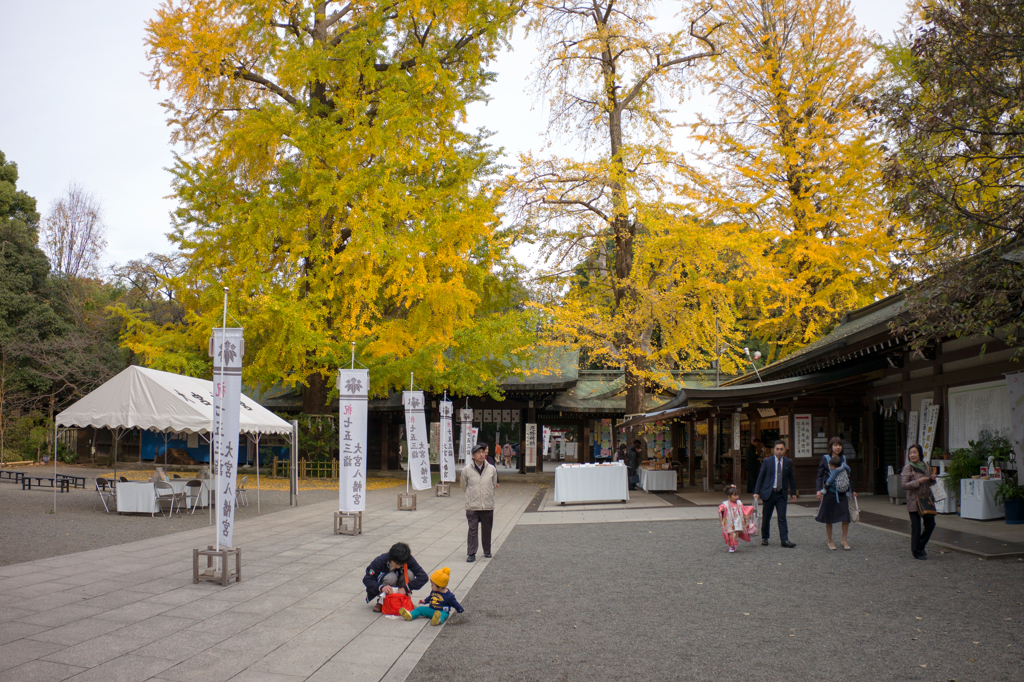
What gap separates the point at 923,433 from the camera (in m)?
13.4

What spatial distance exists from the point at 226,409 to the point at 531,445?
64.7 feet

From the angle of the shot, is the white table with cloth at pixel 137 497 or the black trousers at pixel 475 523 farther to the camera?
the white table with cloth at pixel 137 497

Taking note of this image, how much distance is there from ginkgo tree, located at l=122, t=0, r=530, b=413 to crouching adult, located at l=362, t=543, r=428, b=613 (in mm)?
12791

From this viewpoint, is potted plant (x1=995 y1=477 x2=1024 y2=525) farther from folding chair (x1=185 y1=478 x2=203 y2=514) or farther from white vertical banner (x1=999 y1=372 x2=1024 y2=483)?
folding chair (x1=185 y1=478 x2=203 y2=514)

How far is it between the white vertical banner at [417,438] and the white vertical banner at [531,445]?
408 inches

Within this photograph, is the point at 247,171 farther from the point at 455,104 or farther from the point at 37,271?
the point at 37,271

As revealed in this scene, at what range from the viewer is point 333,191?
62.0 ft

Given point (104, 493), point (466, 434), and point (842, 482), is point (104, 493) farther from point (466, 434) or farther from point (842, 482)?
point (842, 482)

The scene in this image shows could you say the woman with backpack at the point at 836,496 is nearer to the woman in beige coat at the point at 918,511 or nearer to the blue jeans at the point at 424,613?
the woman in beige coat at the point at 918,511

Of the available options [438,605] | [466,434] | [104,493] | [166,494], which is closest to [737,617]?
[438,605]

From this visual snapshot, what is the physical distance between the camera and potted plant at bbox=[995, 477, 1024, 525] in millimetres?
10398

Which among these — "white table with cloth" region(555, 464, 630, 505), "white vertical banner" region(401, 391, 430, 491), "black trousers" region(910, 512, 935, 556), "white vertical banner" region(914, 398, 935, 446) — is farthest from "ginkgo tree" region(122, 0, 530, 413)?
"black trousers" region(910, 512, 935, 556)

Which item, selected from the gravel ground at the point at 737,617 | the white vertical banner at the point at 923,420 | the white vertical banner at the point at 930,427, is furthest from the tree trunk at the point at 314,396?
the white vertical banner at the point at 930,427

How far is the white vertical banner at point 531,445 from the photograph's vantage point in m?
26.7
